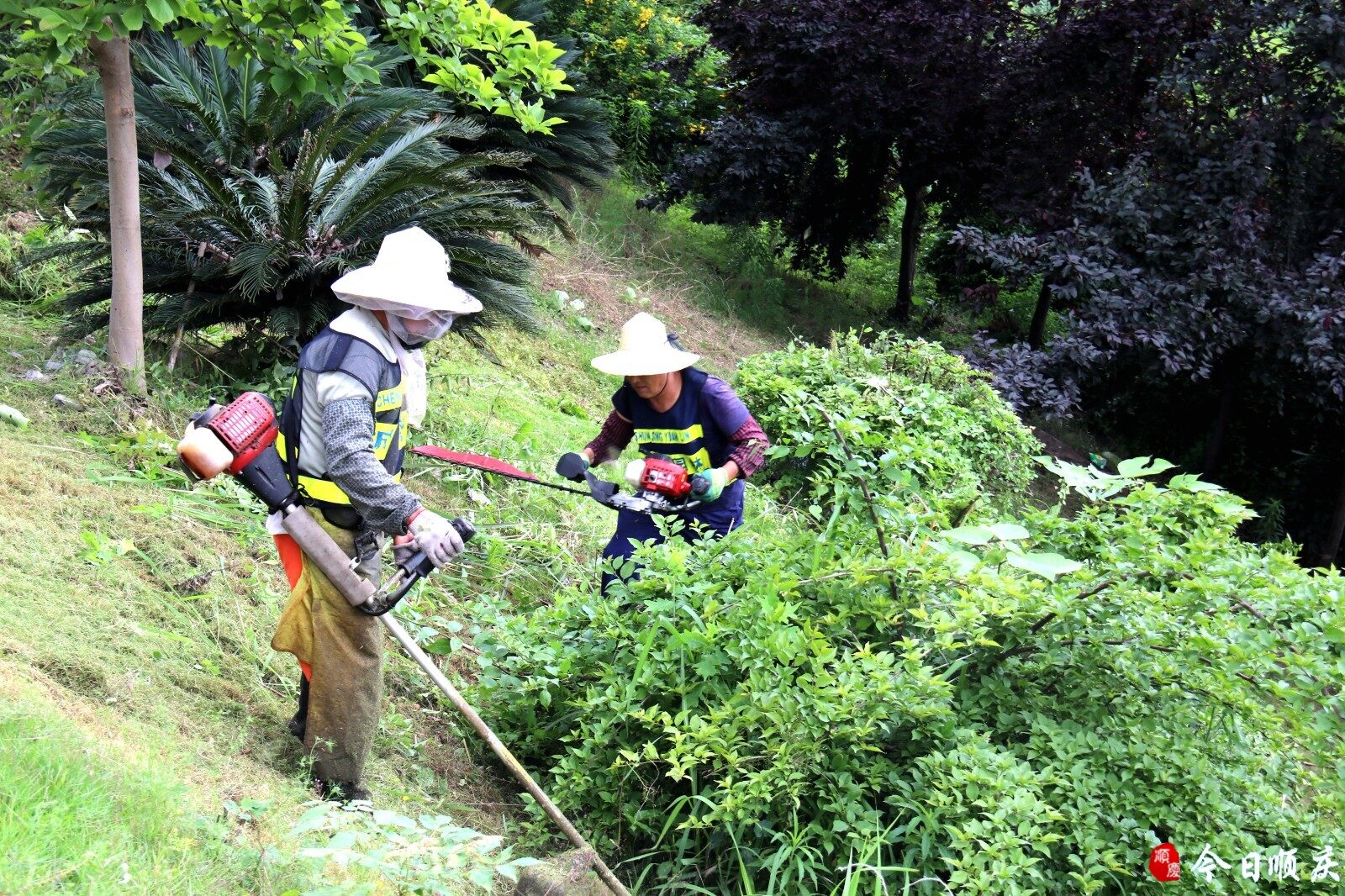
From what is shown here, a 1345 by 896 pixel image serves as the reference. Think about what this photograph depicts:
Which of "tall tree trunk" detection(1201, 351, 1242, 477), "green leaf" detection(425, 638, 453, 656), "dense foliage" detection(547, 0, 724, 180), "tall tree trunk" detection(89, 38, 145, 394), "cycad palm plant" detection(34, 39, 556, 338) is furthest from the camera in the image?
"dense foliage" detection(547, 0, 724, 180)

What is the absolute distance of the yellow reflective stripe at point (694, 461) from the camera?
4.73 m

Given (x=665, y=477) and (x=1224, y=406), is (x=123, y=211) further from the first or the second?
(x=1224, y=406)

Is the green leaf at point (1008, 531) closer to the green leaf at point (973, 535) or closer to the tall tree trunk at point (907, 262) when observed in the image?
the green leaf at point (973, 535)

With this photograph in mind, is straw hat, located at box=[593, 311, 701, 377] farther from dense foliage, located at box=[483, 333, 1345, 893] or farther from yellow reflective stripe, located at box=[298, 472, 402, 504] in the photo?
yellow reflective stripe, located at box=[298, 472, 402, 504]

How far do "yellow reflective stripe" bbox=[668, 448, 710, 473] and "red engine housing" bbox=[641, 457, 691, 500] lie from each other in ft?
0.29

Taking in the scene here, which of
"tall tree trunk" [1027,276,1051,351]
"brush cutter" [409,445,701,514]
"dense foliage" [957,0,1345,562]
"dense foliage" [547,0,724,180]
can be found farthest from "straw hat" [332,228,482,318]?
"dense foliage" [547,0,724,180]

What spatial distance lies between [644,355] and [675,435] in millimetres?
409

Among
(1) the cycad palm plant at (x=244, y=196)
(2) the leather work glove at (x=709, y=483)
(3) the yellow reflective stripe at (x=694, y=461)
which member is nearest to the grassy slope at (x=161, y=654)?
(1) the cycad palm plant at (x=244, y=196)

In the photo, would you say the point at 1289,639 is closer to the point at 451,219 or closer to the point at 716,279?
the point at 451,219

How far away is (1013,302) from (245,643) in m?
12.7

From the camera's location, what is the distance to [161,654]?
3779mm

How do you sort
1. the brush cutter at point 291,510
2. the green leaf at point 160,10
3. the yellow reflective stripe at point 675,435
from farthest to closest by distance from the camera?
the yellow reflective stripe at point 675,435 < the green leaf at point 160,10 < the brush cutter at point 291,510

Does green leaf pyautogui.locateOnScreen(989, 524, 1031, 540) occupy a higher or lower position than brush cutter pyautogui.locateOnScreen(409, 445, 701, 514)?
higher

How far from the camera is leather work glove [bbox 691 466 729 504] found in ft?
14.8
